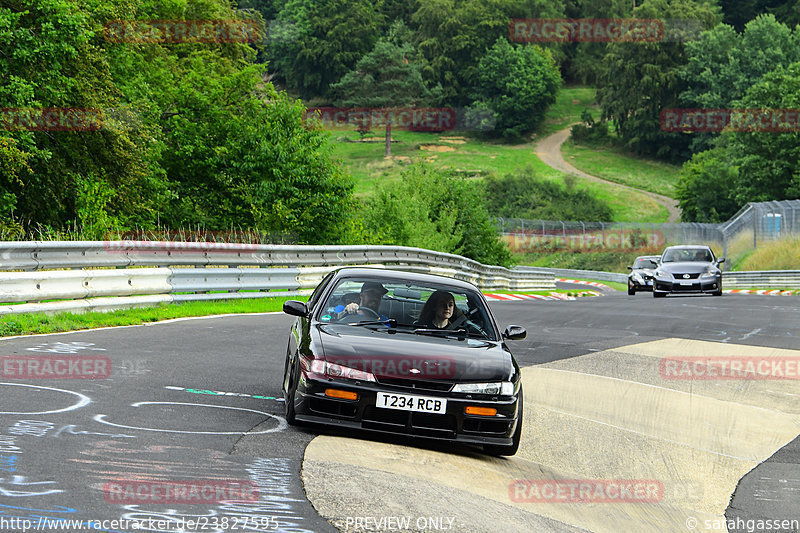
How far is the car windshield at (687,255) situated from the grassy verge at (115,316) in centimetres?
1610

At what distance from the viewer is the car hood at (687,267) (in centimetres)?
3080

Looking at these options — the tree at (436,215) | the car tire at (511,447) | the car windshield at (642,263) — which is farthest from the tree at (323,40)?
the car tire at (511,447)

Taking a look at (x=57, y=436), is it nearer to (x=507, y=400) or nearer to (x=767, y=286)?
(x=507, y=400)

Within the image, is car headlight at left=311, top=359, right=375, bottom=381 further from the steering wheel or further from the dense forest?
the dense forest

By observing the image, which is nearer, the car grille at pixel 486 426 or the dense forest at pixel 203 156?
the car grille at pixel 486 426

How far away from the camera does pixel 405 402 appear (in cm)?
698

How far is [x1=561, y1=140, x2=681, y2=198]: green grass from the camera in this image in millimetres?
116125

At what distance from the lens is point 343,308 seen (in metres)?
8.34

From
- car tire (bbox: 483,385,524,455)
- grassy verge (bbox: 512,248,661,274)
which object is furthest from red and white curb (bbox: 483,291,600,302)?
grassy verge (bbox: 512,248,661,274)

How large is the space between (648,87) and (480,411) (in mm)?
128212

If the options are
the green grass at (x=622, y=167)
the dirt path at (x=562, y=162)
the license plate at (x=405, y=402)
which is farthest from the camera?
the green grass at (x=622, y=167)

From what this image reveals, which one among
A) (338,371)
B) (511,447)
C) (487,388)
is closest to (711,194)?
(511,447)

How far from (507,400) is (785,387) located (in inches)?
227

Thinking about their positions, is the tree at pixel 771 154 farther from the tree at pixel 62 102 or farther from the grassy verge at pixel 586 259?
the tree at pixel 62 102
